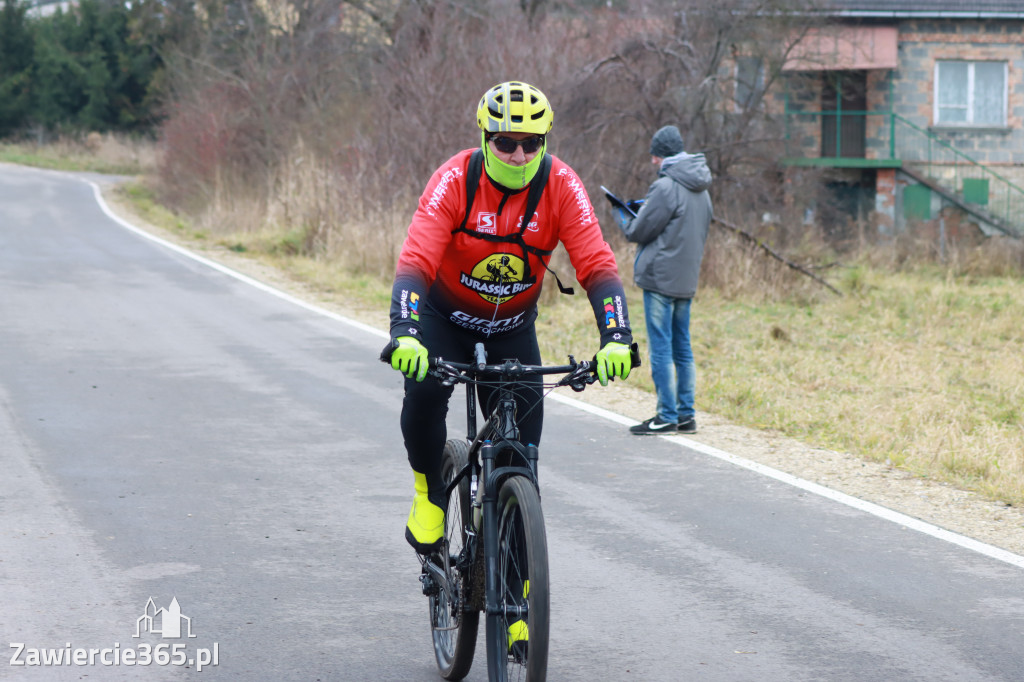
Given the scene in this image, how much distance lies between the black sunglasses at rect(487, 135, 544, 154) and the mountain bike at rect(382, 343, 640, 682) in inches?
27.9

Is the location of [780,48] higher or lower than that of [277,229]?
higher

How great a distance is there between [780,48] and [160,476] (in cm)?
1867

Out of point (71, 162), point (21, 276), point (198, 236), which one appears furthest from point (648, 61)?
point (71, 162)

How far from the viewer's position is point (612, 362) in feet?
12.8

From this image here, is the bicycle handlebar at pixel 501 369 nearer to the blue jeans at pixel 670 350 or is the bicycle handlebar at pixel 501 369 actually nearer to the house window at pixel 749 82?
the blue jeans at pixel 670 350

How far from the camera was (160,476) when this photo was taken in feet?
23.2

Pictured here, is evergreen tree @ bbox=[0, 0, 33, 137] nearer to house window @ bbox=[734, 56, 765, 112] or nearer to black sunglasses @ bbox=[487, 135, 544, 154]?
house window @ bbox=[734, 56, 765, 112]

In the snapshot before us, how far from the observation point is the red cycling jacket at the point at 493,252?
421 centimetres

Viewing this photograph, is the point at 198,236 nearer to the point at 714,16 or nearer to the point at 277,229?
the point at 277,229

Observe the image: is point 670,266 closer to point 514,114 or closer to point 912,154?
point 514,114

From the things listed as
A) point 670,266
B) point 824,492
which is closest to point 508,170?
point 824,492

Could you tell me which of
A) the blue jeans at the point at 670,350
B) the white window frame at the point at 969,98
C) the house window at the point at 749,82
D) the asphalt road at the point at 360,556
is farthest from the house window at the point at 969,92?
the asphalt road at the point at 360,556

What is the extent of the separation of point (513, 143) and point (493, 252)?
401 mm

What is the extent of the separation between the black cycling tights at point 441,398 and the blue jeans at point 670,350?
4.21m
